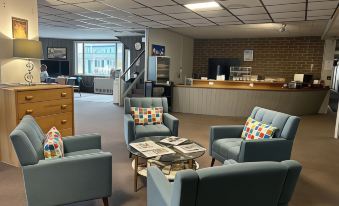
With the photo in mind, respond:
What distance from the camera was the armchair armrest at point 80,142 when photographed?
2.74m

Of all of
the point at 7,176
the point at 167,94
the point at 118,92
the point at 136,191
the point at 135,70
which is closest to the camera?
the point at 136,191

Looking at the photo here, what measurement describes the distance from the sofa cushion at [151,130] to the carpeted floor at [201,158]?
42 centimetres

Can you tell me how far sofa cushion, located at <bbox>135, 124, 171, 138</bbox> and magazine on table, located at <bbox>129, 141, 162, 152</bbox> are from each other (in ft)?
1.81

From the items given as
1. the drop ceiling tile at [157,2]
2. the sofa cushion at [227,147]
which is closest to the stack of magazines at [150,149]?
the sofa cushion at [227,147]

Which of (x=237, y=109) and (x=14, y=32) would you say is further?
(x=237, y=109)

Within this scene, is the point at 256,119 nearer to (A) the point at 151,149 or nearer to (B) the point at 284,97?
(A) the point at 151,149

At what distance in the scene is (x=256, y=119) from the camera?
11.4 ft

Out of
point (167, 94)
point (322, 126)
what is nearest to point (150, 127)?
point (167, 94)

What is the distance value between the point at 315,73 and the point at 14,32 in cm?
901

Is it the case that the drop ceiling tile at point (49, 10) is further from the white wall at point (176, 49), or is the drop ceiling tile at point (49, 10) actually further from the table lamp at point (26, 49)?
the white wall at point (176, 49)

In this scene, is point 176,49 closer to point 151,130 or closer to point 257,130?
point 151,130

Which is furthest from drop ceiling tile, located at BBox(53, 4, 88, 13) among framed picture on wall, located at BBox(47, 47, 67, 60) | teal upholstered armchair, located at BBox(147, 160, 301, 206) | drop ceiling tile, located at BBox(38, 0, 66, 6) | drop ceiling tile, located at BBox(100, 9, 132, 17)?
framed picture on wall, located at BBox(47, 47, 67, 60)

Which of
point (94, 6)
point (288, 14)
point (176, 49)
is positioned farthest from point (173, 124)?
point (176, 49)

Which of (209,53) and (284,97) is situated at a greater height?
(209,53)
